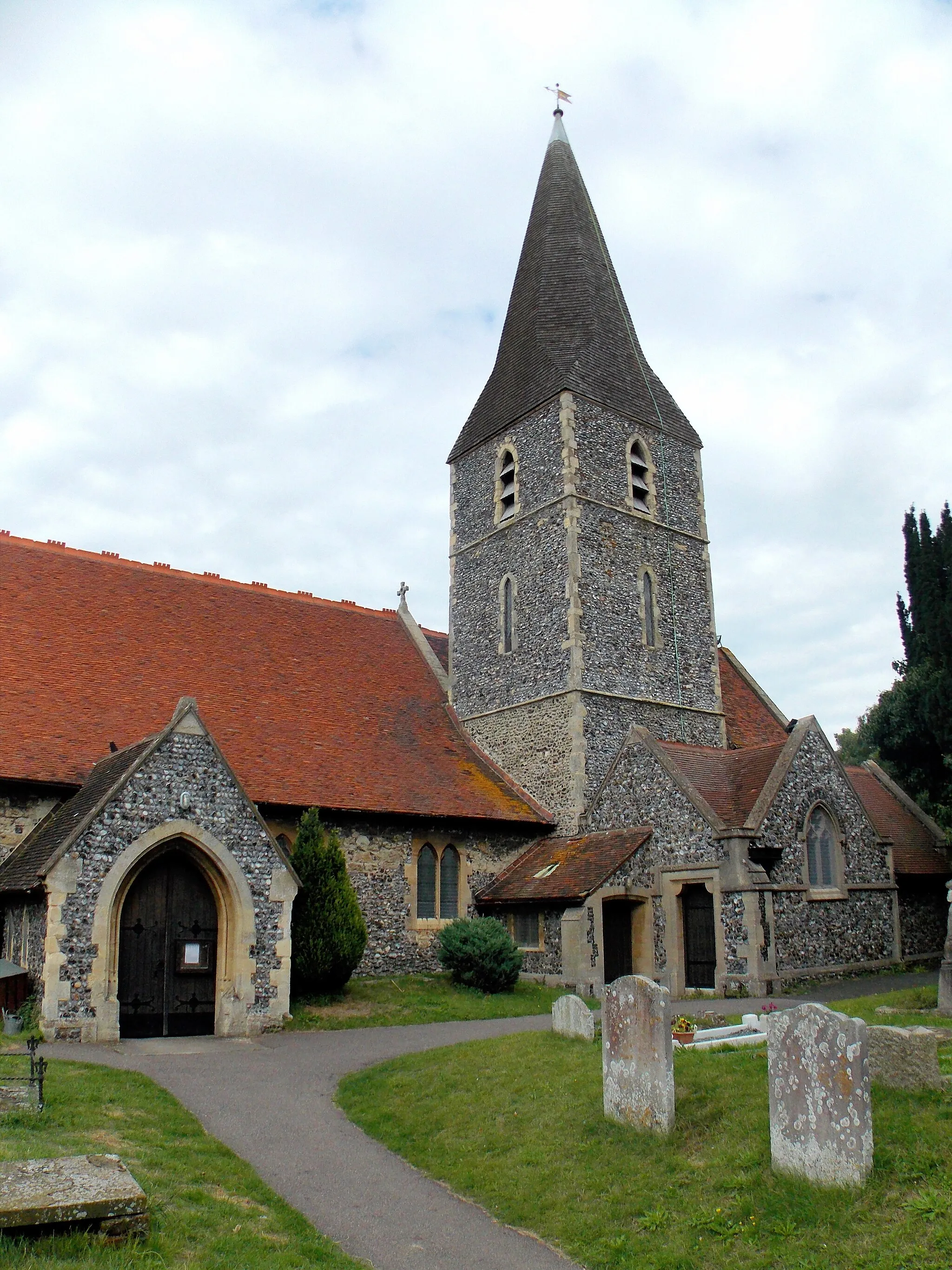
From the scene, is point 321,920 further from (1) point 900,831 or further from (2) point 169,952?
(1) point 900,831

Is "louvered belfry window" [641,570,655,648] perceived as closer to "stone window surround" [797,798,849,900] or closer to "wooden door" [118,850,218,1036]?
"stone window surround" [797,798,849,900]

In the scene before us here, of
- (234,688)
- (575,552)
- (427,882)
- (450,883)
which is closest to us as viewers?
(427,882)

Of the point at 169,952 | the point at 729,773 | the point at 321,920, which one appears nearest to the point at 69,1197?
the point at 169,952

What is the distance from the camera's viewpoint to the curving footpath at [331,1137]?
7.02 m

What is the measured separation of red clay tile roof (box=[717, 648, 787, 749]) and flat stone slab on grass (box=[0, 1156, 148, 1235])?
67.5ft

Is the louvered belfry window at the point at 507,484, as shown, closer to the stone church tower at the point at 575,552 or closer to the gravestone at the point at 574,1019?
the stone church tower at the point at 575,552

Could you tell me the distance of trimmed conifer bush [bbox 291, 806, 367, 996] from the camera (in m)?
16.6

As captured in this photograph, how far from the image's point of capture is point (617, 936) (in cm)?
1975

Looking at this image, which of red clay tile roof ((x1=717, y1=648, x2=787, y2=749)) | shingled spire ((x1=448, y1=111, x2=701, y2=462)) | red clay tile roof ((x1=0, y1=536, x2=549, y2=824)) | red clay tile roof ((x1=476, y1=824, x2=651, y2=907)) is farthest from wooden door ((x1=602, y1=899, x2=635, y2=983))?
shingled spire ((x1=448, y1=111, x2=701, y2=462))

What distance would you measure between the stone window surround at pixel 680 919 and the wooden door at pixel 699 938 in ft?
0.27

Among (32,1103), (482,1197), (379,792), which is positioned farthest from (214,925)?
(482,1197)

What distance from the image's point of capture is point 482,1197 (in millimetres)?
7949

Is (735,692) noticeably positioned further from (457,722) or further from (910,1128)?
(910,1128)

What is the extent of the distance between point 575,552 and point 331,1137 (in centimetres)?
1585
